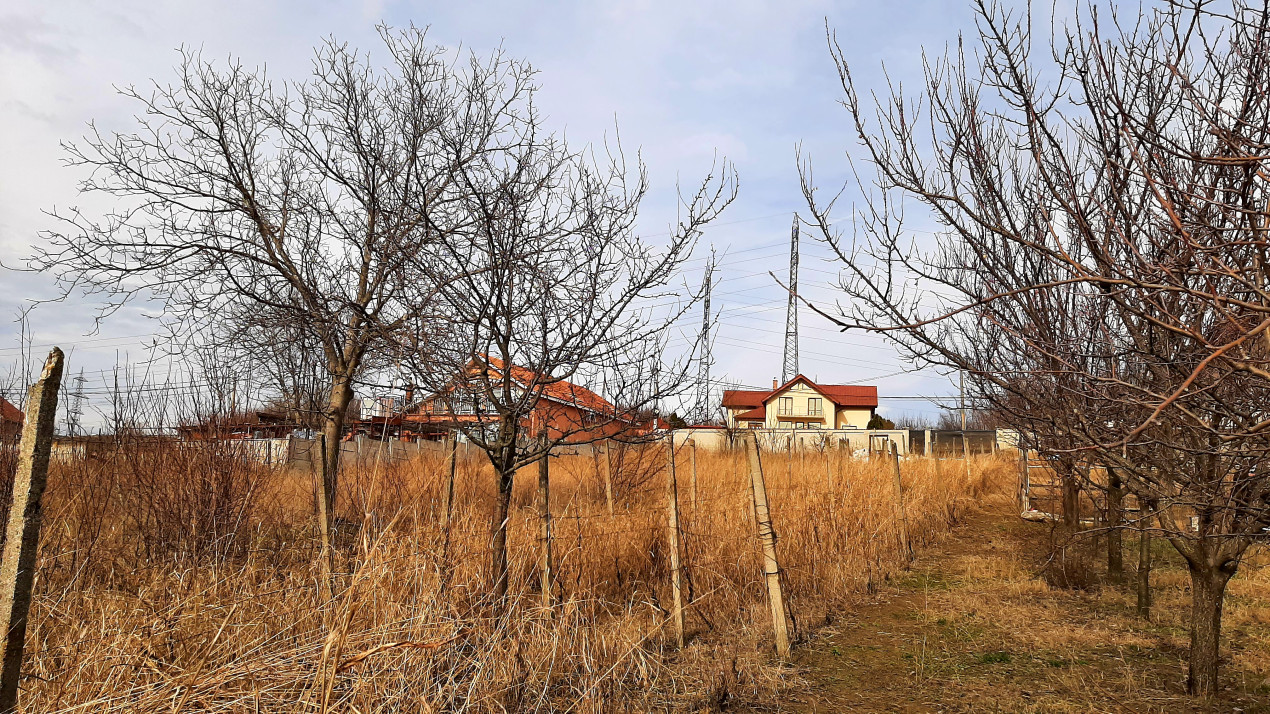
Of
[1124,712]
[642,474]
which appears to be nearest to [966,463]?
[642,474]

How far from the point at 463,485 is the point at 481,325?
745 centimetres

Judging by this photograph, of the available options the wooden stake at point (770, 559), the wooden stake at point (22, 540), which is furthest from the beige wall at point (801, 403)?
the wooden stake at point (22, 540)

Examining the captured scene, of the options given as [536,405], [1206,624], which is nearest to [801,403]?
[1206,624]

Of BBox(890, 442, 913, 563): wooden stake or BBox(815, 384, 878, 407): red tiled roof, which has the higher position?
BBox(815, 384, 878, 407): red tiled roof

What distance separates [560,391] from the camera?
16.5ft

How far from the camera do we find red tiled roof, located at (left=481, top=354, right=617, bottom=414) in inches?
178

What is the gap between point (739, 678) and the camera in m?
4.94

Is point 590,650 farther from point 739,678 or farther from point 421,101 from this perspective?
point 421,101

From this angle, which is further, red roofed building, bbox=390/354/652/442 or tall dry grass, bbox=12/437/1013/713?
red roofed building, bbox=390/354/652/442

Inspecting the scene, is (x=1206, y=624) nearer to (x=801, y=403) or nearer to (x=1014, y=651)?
(x=1014, y=651)

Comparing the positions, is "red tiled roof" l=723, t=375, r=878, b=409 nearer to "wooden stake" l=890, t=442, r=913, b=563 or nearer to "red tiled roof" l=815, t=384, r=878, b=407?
"red tiled roof" l=815, t=384, r=878, b=407

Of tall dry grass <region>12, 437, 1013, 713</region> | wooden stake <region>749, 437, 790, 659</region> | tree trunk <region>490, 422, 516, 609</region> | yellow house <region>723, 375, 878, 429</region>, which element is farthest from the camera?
yellow house <region>723, 375, 878, 429</region>

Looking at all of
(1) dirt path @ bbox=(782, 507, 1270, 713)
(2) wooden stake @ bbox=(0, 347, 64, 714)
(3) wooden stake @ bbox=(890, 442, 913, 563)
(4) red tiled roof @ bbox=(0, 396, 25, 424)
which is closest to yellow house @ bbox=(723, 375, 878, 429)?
(3) wooden stake @ bbox=(890, 442, 913, 563)

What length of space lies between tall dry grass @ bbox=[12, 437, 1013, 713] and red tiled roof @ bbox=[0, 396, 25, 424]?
A: 689 mm
